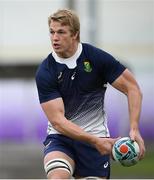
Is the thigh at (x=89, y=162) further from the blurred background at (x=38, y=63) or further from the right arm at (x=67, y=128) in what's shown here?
the blurred background at (x=38, y=63)

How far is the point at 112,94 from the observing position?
35625mm

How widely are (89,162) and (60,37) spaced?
5.16 feet

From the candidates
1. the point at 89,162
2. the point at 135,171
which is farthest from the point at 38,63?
the point at 89,162

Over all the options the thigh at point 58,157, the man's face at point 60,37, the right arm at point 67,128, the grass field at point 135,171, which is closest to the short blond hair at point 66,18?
the man's face at point 60,37

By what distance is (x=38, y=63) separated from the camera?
32.0 metres

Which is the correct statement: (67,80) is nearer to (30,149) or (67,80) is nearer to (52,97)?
(52,97)

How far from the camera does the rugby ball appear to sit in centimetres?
1085

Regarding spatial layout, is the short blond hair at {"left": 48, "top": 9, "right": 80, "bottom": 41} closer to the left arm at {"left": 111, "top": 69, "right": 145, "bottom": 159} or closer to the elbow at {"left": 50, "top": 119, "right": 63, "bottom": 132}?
the left arm at {"left": 111, "top": 69, "right": 145, "bottom": 159}

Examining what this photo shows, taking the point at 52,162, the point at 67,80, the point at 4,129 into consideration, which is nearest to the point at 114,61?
the point at 67,80

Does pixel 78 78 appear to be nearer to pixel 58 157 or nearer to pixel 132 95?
pixel 132 95

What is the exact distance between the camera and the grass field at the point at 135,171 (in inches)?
894

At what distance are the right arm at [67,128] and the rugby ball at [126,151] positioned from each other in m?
0.08

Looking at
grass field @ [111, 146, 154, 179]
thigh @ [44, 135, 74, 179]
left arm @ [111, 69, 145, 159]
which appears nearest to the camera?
thigh @ [44, 135, 74, 179]

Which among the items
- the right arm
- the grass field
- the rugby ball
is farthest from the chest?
the grass field
